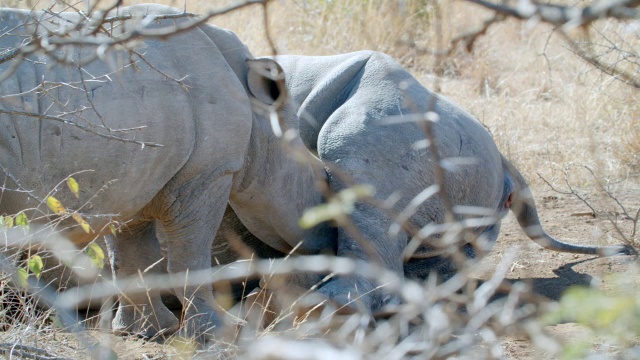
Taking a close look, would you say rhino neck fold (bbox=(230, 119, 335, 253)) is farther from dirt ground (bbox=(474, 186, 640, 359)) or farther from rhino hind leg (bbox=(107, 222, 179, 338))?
dirt ground (bbox=(474, 186, 640, 359))

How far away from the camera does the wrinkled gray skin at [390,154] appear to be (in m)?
4.11

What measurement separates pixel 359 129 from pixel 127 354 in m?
1.49

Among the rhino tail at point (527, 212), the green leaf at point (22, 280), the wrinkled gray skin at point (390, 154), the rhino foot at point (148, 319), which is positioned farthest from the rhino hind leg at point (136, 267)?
the rhino tail at point (527, 212)

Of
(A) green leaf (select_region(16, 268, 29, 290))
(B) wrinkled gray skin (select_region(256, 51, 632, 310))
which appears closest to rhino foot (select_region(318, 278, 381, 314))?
(B) wrinkled gray skin (select_region(256, 51, 632, 310))

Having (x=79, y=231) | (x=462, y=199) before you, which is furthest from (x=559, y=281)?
(x=79, y=231)

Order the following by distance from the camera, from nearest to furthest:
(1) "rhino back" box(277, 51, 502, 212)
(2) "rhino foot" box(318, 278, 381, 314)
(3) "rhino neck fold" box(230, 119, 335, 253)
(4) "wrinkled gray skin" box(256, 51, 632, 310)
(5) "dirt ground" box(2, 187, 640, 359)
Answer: (5) "dirt ground" box(2, 187, 640, 359) → (2) "rhino foot" box(318, 278, 381, 314) → (3) "rhino neck fold" box(230, 119, 335, 253) → (4) "wrinkled gray skin" box(256, 51, 632, 310) → (1) "rhino back" box(277, 51, 502, 212)

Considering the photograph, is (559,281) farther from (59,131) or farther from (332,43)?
(332,43)

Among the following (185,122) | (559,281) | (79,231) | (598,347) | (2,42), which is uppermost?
(2,42)

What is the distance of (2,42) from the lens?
3.07 metres

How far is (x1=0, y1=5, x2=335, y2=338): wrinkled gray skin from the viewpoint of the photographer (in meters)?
3.09

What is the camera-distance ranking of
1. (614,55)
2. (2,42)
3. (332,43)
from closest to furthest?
(2,42)
(614,55)
(332,43)

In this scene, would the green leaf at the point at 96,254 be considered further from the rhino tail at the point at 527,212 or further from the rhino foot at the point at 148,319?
the rhino tail at the point at 527,212

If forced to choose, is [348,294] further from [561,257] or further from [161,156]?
[561,257]

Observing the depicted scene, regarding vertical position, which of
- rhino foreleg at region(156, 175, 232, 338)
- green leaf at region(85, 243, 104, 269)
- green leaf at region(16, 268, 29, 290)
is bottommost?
rhino foreleg at region(156, 175, 232, 338)
